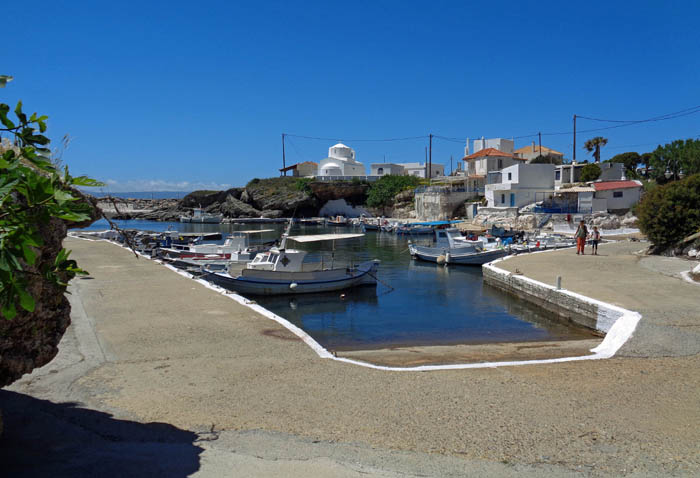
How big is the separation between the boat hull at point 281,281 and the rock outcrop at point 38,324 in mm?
18169

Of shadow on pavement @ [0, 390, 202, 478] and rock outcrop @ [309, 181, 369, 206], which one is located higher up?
rock outcrop @ [309, 181, 369, 206]

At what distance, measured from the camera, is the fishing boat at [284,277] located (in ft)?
79.7

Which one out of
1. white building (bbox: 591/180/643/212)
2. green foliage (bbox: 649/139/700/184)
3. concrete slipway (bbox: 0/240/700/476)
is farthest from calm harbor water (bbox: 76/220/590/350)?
green foliage (bbox: 649/139/700/184)

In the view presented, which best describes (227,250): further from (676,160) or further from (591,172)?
(676,160)

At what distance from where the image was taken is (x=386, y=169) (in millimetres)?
108500

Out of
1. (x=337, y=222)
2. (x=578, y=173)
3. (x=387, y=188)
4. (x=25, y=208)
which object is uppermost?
(x=578, y=173)

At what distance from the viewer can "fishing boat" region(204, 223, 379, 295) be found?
24281 mm

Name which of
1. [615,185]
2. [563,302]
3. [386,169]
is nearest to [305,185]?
[386,169]

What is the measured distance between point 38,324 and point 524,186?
6523 centimetres

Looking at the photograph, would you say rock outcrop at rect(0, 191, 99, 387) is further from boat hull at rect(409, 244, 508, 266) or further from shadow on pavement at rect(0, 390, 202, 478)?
boat hull at rect(409, 244, 508, 266)

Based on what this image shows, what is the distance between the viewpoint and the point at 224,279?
24.5 meters

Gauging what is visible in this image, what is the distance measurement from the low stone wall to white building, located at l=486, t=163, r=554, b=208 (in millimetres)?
41414

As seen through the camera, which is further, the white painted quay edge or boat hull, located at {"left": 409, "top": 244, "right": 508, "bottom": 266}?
boat hull, located at {"left": 409, "top": 244, "right": 508, "bottom": 266}

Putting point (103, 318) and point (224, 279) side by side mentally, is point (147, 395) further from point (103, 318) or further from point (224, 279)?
point (224, 279)
